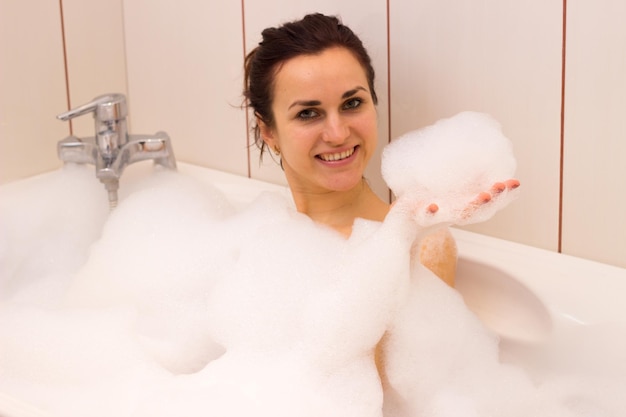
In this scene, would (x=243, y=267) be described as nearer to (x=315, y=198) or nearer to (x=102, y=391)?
(x=315, y=198)

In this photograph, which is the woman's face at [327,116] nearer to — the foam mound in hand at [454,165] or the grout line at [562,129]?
the foam mound in hand at [454,165]

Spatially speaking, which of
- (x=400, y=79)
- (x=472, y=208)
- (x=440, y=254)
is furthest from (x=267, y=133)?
(x=472, y=208)

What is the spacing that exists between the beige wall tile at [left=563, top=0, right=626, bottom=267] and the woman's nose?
0.33 metres

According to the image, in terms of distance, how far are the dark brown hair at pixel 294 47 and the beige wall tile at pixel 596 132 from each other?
33cm

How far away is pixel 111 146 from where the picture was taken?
184 cm

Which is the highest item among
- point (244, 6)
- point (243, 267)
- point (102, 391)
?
point (244, 6)

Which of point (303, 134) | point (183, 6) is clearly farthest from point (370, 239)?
point (183, 6)

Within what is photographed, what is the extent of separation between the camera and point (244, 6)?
1.83 m

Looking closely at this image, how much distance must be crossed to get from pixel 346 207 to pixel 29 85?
2.57 feet

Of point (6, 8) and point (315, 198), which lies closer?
point (315, 198)

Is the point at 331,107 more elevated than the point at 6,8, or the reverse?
the point at 6,8

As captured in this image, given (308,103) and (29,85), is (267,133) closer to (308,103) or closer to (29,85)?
(308,103)

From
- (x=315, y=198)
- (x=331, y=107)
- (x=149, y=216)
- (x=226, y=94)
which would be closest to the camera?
(x=331, y=107)

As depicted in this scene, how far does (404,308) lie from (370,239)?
0.11 metres
